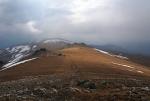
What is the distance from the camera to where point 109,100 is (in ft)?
140

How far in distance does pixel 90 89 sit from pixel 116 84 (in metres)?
6.41

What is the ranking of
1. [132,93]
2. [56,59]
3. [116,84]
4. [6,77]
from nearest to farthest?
[132,93] < [116,84] < [6,77] < [56,59]

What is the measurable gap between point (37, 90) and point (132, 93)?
42.5ft

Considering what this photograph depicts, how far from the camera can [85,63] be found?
102m

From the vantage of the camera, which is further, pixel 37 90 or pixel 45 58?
pixel 45 58

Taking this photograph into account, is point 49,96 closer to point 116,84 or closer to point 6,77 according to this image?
point 116,84

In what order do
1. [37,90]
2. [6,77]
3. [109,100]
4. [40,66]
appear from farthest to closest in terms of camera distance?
1. [40,66]
2. [6,77]
3. [37,90]
4. [109,100]

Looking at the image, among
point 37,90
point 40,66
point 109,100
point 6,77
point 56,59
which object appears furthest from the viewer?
point 56,59

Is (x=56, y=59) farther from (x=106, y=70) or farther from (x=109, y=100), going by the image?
(x=109, y=100)

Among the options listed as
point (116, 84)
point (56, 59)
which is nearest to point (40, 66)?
point (56, 59)

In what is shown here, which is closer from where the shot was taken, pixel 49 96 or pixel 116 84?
pixel 49 96

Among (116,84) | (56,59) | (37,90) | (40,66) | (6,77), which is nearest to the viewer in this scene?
(37,90)

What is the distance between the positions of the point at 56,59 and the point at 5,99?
67.3 metres

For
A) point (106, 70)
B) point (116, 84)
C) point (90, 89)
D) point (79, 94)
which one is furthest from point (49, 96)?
point (106, 70)
